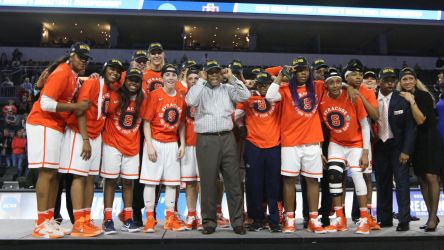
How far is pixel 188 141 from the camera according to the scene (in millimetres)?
Answer: 4668

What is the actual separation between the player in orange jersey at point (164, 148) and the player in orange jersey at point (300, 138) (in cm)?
117

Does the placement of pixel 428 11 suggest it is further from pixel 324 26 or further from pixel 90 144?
pixel 90 144

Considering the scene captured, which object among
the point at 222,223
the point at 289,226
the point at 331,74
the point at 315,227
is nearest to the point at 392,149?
the point at 331,74

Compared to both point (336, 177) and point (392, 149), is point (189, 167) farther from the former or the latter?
point (392, 149)

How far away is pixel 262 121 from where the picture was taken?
14.8 ft

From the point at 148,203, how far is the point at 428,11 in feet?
73.4

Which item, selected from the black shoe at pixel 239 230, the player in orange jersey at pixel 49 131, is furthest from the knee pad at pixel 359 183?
the player in orange jersey at pixel 49 131

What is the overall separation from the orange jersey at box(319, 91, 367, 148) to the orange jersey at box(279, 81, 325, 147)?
16 centimetres

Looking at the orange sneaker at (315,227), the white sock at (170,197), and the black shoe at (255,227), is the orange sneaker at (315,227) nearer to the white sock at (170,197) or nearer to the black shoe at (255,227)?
the black shoe at (255,227)

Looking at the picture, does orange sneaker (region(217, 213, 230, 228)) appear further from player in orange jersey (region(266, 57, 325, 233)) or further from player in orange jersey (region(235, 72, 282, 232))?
player in orange jersey (region(266, 57, 325, 233))

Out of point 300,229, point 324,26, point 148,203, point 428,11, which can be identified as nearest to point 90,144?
point 148,203

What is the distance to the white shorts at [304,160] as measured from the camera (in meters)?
4.25

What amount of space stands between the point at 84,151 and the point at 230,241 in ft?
5.82

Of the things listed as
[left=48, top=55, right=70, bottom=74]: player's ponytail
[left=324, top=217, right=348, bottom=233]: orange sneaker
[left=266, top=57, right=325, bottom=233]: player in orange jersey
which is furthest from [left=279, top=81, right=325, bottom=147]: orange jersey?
[left=48, top=55, right=70, bottom=74]: player's ponytail
